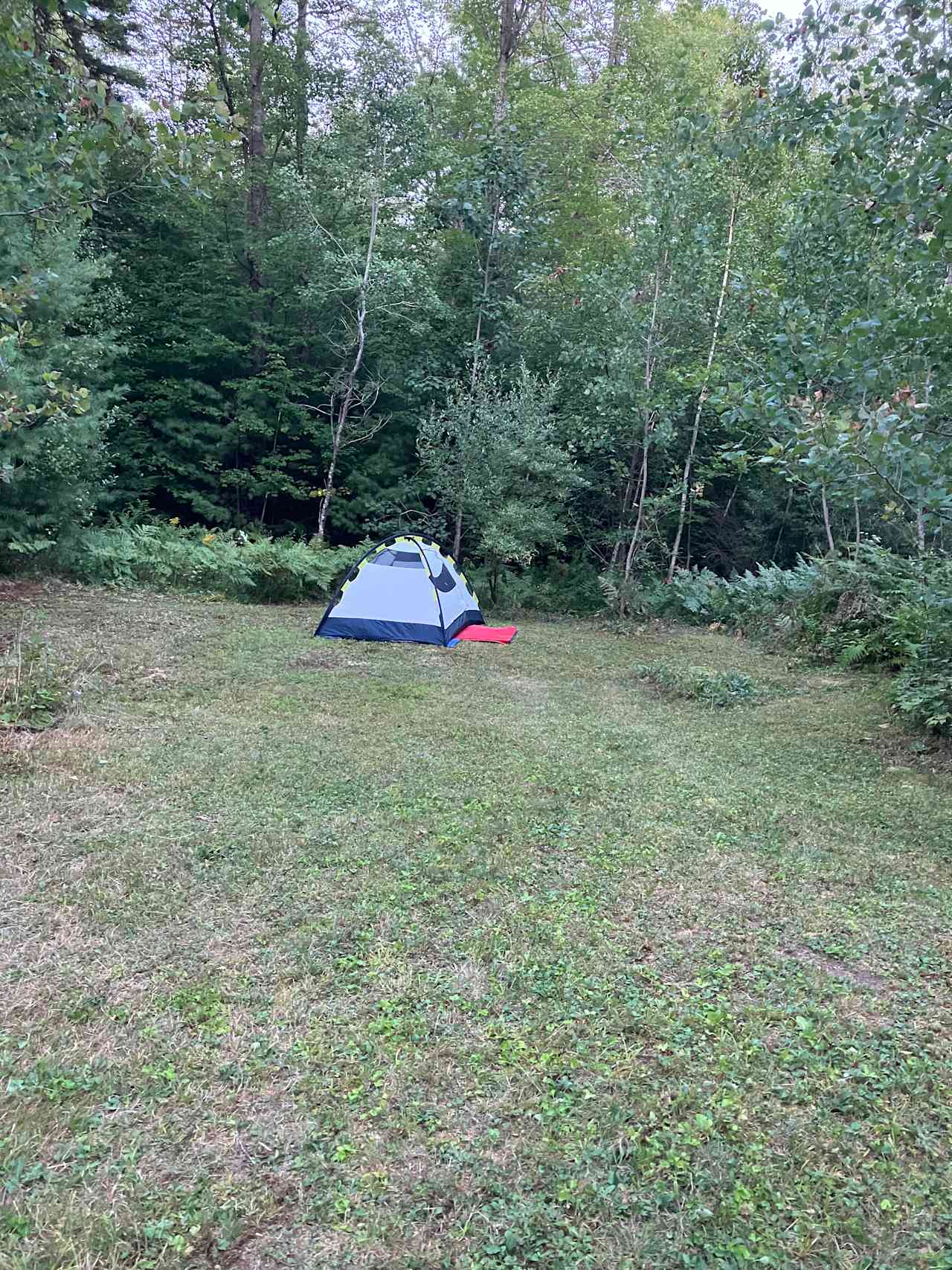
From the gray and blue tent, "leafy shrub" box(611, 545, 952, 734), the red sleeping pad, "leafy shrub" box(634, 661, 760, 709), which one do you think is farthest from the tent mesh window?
"leafy shrub" box(611, 545, 952, 734)

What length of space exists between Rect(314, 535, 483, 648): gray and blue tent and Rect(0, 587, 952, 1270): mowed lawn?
3.30 m

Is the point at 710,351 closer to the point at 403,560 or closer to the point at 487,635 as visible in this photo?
the point at 487,635

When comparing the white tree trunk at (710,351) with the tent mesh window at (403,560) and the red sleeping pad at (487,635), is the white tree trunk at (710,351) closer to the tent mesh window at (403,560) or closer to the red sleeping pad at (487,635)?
the red sleeping pad at (487,635)

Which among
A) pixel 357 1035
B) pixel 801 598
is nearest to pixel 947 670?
pixel 801 598

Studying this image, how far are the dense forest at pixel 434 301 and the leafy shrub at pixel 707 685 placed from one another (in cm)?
296

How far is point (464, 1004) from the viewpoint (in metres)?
2.38

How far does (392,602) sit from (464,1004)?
19.9 feet

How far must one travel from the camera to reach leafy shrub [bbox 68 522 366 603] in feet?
31.5

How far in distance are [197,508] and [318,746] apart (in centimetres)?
912

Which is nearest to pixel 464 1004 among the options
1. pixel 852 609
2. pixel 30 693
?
pixel 30 693

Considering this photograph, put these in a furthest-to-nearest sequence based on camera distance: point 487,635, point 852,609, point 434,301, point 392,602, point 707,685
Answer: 1. point 434,301
2. point 487,635
3. point 852,609
4. point 392,602
5. point 707,685

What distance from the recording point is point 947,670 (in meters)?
5.38

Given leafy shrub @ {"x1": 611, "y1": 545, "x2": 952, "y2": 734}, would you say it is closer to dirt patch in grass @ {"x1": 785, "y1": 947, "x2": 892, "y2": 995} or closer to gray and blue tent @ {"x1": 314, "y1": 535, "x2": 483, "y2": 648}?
dirt patch in grass @ {"x1": 785, "y1": 947, "x2": 892, "y2": 995}

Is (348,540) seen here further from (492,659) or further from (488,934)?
(488,934)
